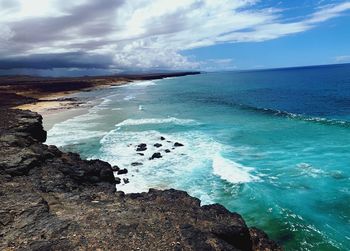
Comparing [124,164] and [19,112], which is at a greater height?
[19,112]

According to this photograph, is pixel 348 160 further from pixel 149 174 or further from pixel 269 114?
pixel 269 114

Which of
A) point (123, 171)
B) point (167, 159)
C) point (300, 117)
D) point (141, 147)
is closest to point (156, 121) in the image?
point (141, 147)

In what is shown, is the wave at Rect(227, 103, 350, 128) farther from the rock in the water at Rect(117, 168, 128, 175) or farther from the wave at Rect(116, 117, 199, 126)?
the rock in the water at Rect(117, 168, 128, 175)

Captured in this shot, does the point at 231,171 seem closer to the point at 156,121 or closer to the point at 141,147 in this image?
the point at 141,147

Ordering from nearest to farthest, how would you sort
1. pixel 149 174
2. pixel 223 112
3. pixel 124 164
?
pixel 149 174
pixel 124 164
pixel 223 112

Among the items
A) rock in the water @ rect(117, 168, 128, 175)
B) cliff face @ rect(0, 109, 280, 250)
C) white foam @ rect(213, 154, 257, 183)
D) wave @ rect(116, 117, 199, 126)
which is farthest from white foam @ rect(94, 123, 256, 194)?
cliff face @ rect(0, 109, 280, 250)

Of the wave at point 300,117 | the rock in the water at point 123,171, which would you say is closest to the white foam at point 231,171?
the rock in the water at point 123,171

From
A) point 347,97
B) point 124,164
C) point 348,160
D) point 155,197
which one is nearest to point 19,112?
point 124,164
